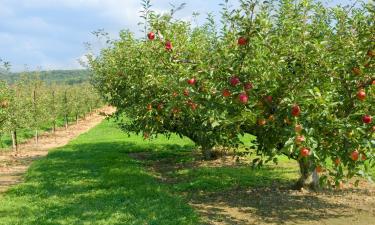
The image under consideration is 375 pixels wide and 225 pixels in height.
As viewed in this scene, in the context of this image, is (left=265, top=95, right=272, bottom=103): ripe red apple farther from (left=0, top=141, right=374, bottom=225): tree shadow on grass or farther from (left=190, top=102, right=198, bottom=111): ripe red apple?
(left=0, top=141, right=374, bottom=225): tree shadow on grass

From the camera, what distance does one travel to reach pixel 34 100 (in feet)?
107

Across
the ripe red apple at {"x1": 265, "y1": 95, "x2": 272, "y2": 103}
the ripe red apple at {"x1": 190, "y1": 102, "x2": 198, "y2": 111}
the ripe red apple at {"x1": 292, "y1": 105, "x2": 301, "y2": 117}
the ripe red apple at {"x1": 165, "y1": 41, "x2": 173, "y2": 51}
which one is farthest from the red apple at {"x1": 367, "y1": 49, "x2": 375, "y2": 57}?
the ripe red apple at {"x1": 165, "y1": 41, "x2": 173, "y2": 51}

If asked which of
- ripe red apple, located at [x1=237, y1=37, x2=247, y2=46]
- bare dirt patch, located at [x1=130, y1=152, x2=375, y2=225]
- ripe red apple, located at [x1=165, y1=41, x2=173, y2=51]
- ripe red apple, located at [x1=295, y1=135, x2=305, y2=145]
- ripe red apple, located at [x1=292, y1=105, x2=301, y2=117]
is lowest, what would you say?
bare dirt patch, located at [x1=130, y1=152, x2=375, y2=225]

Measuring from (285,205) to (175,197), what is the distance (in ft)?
10.0

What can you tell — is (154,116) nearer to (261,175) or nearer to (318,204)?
(261,175)

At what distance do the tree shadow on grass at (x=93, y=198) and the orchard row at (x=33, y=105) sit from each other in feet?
10.8

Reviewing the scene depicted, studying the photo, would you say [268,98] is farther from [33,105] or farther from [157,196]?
[33,105]

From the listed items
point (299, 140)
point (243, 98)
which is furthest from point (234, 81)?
point (299, 140)

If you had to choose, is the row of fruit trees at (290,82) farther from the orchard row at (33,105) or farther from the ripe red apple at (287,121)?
the orchard row at (33,105)

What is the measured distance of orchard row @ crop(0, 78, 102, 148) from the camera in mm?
21609

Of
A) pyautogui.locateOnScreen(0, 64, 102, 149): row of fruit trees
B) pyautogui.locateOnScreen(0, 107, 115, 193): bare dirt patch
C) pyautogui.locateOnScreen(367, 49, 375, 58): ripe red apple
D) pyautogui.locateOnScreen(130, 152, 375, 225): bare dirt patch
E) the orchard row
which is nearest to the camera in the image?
pyautogui.locateOnScreen(367, 49, 375, 58): ripe red apple

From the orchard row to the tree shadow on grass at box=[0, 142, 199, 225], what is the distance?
3.30m

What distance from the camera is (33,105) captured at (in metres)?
31.9

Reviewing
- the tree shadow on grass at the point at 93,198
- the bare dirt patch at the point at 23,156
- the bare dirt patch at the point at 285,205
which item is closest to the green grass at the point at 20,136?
the bare dirt patch at the point at 23,156
